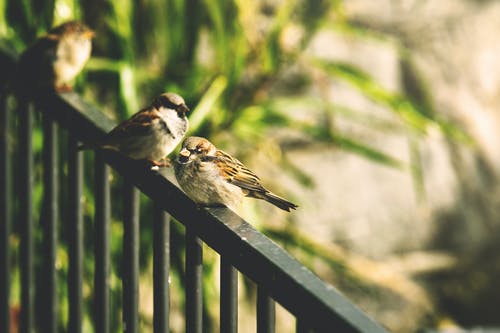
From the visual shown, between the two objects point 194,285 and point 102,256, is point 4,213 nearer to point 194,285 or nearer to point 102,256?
point 102,256

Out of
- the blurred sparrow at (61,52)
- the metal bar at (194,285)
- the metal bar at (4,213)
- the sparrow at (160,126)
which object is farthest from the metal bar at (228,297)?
the blurred sparrow at (61,52)

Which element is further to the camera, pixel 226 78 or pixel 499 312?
pixel 499 312

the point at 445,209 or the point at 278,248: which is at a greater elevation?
the point at 278,248

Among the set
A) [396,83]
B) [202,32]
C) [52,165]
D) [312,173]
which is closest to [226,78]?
[202,32]

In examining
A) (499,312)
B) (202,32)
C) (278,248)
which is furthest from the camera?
(499,312)

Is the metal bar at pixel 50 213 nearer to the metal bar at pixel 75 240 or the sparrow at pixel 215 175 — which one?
the metal bar at pixel 75 240

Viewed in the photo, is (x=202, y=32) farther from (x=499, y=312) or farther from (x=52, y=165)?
(x=52, y=165)

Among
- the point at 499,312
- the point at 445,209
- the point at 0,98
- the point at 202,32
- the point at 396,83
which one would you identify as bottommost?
the point at 499,312

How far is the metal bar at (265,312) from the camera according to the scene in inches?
52.1

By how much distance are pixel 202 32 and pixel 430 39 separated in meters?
1.28

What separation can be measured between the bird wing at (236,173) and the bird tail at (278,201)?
0.6 inches

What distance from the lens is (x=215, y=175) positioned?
6.84 feet

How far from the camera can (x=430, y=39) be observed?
209 inches

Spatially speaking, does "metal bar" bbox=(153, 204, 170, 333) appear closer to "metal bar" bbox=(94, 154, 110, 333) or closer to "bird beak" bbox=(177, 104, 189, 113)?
"metal bar" bbox=(94, 154, 110, 333)
